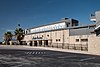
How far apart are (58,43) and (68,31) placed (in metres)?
5.65

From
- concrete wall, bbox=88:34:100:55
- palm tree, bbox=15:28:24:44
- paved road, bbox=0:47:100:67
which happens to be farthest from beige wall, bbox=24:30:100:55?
palm tree, bbox=15:28:24:44

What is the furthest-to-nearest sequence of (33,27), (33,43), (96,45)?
(33,27), (33,43), (96,45)

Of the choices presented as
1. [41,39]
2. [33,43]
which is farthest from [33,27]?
[41,39]

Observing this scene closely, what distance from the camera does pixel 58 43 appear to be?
53.1 metres

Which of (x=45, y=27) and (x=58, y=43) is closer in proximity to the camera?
(x=58, y=43)

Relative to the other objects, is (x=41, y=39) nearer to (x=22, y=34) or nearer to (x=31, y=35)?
(x=31, y=35)

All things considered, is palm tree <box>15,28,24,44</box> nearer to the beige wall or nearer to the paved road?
the beige wall

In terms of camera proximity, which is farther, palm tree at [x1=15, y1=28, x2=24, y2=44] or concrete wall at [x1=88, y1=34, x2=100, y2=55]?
palm tree at [x1=15, y1=28, x2=24, y2=44]

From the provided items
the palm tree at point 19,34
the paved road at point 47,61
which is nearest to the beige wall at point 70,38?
the paved road at point 47,61

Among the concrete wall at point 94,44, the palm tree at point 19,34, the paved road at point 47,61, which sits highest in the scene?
the palm tree at point 19,34

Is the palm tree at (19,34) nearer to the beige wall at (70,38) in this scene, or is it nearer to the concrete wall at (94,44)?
the beige wall at (70,38)

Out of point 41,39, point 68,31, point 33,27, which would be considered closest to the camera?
point 68,31

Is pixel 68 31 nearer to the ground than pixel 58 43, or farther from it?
farther from it

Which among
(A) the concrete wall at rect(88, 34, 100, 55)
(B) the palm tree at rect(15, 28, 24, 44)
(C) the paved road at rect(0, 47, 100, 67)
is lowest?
(C) the paved road at rect(0, 47, 100, 67)
